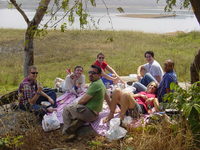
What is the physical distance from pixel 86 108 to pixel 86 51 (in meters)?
12.4

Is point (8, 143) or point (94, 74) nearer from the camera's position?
point (8, 143)

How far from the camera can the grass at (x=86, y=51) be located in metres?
11.6

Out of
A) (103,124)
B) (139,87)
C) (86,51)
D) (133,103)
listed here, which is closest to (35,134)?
(103,124)

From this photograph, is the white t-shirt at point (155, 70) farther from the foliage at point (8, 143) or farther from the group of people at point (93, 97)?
the foliage at point (8, 143)

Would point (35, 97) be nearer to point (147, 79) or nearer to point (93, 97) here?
point (93, 97)

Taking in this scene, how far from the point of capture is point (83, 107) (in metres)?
4.70

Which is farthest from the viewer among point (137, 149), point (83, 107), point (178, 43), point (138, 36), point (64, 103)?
point (138, 36)

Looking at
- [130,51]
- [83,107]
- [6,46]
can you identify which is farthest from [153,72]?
[6,46]

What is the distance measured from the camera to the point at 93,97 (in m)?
4.76

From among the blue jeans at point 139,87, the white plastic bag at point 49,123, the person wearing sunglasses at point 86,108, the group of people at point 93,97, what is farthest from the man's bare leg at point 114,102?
the blue jeans at point 139,87

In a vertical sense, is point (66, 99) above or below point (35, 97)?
below

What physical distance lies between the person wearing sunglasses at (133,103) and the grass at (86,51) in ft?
11.5

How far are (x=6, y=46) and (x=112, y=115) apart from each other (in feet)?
49.7

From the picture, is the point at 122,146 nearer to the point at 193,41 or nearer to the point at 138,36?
the point at 193,41
